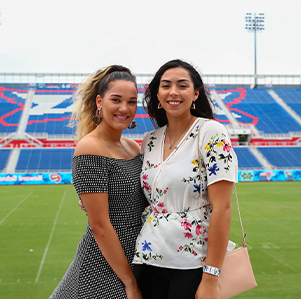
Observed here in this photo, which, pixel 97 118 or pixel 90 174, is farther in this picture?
pixel 97 118

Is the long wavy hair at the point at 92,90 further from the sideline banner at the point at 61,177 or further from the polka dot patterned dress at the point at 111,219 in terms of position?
the sideline banner at the point at 61,177

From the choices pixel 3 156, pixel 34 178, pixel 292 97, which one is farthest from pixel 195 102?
pixel 292 97

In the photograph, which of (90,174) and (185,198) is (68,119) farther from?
(185,198)

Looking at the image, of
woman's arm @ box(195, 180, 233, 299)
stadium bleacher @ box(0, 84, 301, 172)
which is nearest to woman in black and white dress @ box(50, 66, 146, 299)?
woman's arm @ box(195, 180, 233, 299)

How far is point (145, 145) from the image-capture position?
2.53 m

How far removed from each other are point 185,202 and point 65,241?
6.81 meters

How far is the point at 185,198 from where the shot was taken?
206 centimetres

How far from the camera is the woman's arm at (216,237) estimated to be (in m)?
1.96

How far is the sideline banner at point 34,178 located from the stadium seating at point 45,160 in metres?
3.34

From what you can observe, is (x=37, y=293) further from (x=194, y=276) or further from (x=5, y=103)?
(x=5, y=103)

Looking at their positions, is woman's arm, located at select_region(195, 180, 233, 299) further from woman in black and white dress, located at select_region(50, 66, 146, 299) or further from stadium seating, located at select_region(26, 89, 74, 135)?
stadium seating, located at select_region(26, 89, 74, 135)

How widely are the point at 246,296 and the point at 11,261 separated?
14.1 ft

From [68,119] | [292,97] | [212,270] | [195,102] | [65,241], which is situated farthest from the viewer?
[292,97]

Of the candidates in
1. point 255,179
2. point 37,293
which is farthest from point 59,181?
point 37,293
